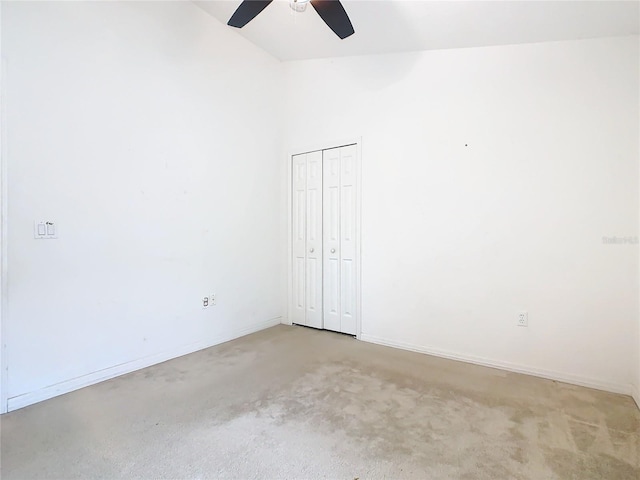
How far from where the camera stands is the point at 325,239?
393 cm

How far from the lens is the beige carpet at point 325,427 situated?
164 cm

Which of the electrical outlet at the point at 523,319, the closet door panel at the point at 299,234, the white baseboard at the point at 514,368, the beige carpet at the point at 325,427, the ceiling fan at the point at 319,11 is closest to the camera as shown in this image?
the beige carpet at the point at 325,427

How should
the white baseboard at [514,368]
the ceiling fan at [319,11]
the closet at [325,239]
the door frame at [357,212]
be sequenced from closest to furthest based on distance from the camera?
the ceiling fan at [319,11] < the white baseboard at [514,368] < the door frame at [357,212] < the closet at [325,239]

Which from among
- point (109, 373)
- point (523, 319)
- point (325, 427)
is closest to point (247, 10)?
point (325, 427)

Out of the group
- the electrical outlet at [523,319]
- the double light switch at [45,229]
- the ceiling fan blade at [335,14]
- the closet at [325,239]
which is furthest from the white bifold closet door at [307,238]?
the double light switch at [45,229]

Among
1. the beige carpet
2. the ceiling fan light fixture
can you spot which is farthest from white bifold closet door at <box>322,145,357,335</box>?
the ceiling fan light fixture

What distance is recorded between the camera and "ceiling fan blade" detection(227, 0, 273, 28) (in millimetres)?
2283

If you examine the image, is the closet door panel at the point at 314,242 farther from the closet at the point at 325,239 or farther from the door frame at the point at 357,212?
the door frame at the point at 357,212

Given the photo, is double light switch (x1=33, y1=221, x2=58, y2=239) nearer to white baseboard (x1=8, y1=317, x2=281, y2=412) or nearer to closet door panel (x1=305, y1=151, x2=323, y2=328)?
white baseboard (x1=8, y1=317, x2=281, y2=412)

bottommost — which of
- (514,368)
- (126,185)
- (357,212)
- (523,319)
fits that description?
(514,368)

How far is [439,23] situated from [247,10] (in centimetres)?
147

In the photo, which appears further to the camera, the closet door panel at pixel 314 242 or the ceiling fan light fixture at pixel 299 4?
the closet door panel at pixel 314 242

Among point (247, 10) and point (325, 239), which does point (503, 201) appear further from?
point (247, 10)

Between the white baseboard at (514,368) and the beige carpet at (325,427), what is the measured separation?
9 cm
